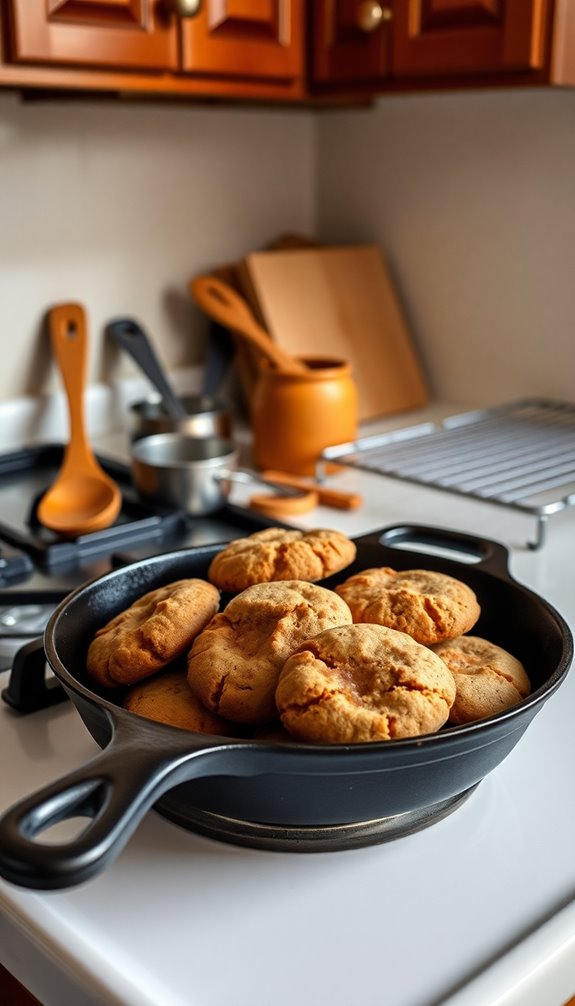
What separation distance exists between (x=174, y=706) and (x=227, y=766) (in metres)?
0.10

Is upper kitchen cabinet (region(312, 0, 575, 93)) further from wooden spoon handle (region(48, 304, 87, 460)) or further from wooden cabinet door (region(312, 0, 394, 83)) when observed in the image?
wooden spoon handle (region(48, 304, 87, 460))

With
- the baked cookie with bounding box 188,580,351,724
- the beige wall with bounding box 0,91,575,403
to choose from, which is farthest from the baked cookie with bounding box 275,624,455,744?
the beige wall with bounding box 0,91,575,403

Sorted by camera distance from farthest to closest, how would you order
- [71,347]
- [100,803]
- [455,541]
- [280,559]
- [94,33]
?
[71,347]
[94,33]
[455,541]
[280,559]
[100,803]

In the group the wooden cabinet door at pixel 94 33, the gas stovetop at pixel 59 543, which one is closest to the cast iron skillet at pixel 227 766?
the gas stovetop at pixel 59 543

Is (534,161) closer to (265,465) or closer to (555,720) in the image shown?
(265,465)

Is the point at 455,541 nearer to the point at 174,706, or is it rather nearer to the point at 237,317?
the point at 174,706

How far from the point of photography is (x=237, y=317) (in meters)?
1.42

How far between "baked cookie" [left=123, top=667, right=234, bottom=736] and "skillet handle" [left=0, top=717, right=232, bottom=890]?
8 centimetres

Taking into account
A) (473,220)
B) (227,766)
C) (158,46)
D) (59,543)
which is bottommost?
(59,543)

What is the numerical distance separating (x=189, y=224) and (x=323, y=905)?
1.19 m

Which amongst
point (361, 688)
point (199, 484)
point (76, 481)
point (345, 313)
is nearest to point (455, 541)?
point (361, 688)

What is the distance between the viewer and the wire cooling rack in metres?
1.11

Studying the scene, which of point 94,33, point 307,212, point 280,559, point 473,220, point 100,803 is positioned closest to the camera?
point 100,803

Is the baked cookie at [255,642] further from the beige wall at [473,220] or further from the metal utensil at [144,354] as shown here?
the beige wall at [473,220]
